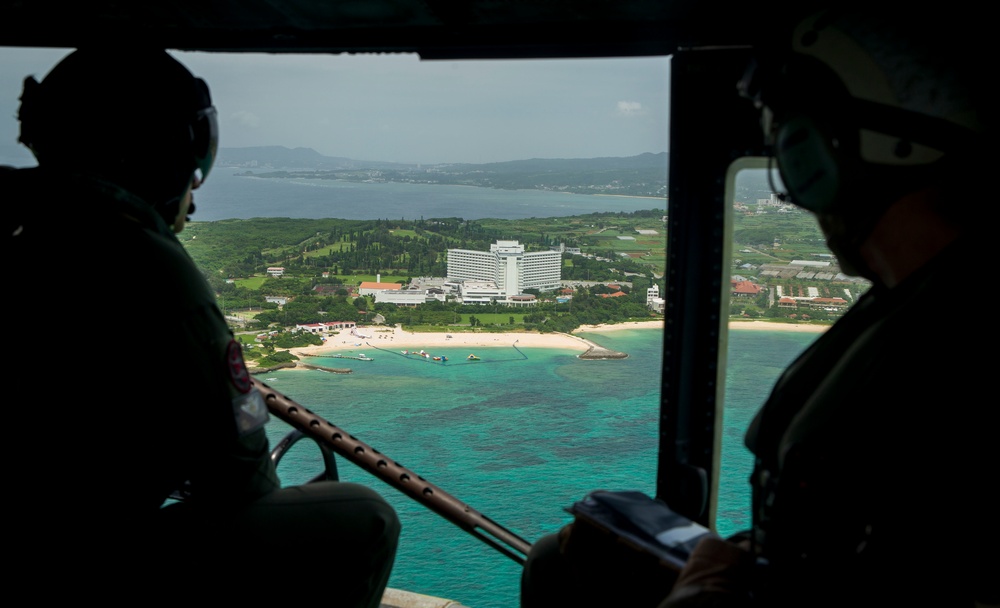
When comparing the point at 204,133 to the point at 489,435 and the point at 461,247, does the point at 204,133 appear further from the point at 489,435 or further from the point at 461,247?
the point at 489,435

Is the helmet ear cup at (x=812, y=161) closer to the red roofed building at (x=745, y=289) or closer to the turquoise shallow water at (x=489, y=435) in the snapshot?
the red roofed building at (x=745, y=289)

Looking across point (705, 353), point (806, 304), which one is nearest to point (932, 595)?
point (705, 353)

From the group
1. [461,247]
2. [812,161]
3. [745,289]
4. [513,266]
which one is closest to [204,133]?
[812,161]

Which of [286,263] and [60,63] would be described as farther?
[286,263]

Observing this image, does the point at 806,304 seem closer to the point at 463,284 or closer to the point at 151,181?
the point at 151,181

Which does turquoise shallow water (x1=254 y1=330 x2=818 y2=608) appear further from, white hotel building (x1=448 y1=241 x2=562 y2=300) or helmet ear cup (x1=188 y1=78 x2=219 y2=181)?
helmet ear cup (x1=188 y1=78 x2=219 y2=181)

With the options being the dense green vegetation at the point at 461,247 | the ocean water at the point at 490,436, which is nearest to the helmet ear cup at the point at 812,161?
the dense green vegetation at the point at 461,247
